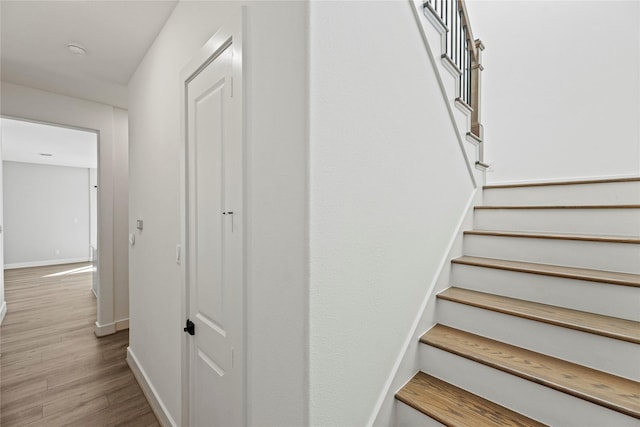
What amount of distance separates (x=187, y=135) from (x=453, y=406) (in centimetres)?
183

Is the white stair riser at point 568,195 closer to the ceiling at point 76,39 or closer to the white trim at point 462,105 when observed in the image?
the white trim at point 462,105

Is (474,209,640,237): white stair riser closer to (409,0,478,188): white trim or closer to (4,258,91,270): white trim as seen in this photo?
(409,0,478,188): white trim

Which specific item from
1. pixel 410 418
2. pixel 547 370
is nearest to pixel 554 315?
pixel 547 370

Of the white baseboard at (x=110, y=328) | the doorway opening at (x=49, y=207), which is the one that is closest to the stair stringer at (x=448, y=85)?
the white baseboard at (x=110, y=328)

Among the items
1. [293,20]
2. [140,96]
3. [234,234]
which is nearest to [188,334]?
[234,234]

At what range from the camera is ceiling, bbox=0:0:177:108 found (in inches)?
65.4

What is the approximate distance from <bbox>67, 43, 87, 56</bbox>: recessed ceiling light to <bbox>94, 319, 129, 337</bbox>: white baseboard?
9.27ft

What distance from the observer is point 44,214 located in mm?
6867

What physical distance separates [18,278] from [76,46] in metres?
6.06

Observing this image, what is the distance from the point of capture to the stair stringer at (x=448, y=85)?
1390mm

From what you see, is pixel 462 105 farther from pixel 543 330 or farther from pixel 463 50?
pixel 543 330

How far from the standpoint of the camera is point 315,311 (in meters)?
0.77

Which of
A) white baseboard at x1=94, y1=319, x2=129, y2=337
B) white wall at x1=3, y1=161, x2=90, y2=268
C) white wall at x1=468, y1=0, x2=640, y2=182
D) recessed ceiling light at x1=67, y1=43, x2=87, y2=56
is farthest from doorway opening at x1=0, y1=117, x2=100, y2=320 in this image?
white wall at x1=468, y1=0, x2=640, y2=182

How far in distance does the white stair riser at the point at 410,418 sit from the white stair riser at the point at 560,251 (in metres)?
1.15
